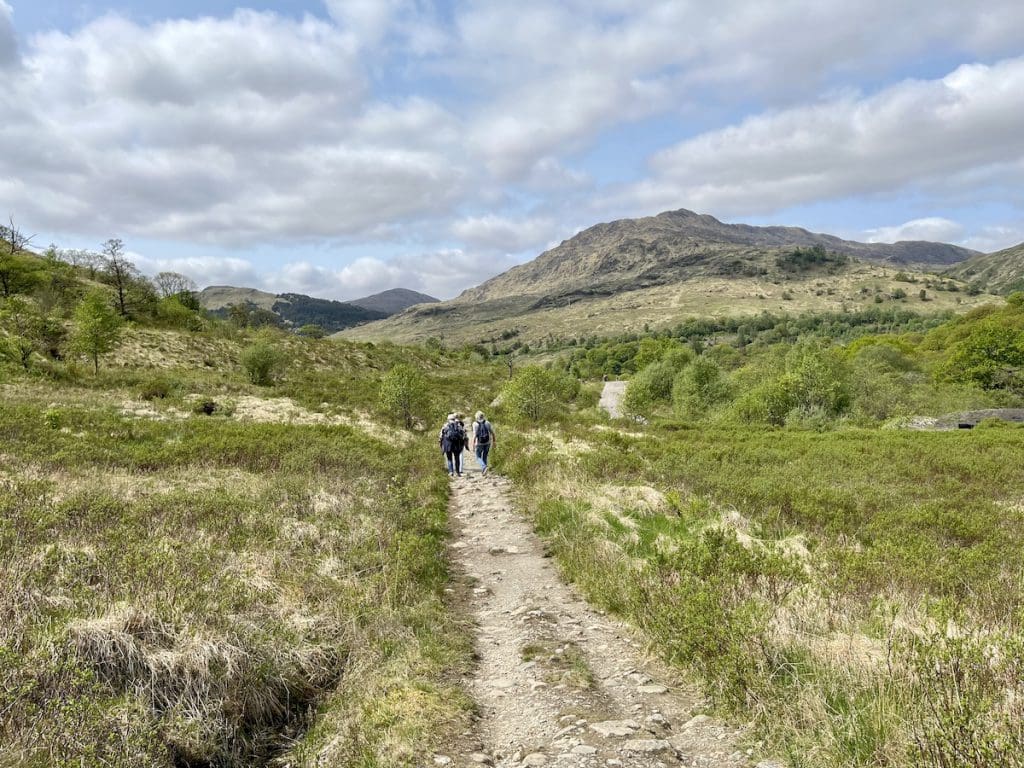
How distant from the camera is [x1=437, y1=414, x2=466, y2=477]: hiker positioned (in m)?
20.0

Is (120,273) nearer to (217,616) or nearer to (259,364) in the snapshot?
(259,364)

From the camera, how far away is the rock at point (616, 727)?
16.6ft

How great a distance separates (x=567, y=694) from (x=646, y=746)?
4.27 ft

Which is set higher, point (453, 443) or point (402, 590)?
point (453, 443)

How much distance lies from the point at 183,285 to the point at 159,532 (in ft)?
332

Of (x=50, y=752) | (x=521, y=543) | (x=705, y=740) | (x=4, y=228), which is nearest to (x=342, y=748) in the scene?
(x=50, y=752)

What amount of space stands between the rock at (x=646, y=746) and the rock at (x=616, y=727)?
0.51 ft

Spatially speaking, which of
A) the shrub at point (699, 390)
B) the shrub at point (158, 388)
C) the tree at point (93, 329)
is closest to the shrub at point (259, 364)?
the shrub at point (158, 388)

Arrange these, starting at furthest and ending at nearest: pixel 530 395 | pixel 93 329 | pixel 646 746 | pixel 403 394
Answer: pixel 530 395
pixel 93 329
pixel 403 394
pixel 646 746

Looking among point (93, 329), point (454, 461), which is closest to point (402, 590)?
point (454, 461)

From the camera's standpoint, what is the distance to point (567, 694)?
593cm

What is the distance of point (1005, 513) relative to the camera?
16.4 metres

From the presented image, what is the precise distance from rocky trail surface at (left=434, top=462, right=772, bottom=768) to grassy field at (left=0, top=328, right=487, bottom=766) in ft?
1.65

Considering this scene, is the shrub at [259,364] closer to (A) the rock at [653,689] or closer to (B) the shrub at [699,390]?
(B) the shrub at [699,390]
